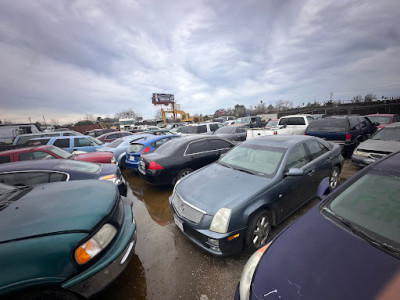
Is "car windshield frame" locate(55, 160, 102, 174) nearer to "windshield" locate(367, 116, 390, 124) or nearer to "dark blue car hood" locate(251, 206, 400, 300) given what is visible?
"dark blue car hood" locate(251, 206, 400, 300)

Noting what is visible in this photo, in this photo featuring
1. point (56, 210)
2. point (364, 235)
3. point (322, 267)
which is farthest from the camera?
point (56, 210)

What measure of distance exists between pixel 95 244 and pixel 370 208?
275cm

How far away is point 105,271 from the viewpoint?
1632 millimetres

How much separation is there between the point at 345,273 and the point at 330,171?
319cm

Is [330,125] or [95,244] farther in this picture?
[330,125]

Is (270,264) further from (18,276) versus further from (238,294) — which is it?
(18,276)

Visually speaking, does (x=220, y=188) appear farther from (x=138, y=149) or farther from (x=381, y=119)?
(x=381, y=119)

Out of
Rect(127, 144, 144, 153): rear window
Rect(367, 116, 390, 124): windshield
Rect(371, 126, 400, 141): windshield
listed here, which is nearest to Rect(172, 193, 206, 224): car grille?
Rect(127, 144, 144, 153): rear window

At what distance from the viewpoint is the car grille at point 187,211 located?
7.24 ft

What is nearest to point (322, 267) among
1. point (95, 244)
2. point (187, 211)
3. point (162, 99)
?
point (187, 211)

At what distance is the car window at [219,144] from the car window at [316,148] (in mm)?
2471

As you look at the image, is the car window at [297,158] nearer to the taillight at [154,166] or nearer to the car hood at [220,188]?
the car hood at [220,188]

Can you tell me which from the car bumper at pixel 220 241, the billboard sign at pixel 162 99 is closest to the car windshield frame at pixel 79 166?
the car bumper at pixel 220 241

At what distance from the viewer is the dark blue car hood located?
3.34ft
